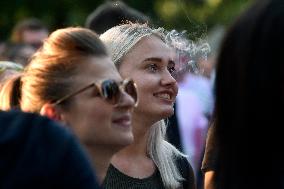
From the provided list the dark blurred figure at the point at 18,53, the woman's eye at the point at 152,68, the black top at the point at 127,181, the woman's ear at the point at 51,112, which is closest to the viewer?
the woman's ear at the point at 51,112

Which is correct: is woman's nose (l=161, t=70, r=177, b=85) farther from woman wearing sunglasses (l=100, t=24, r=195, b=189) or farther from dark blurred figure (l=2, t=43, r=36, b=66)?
dark blurred figure (l=2, t=43, r=36, b=66)

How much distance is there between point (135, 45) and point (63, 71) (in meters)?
1.28

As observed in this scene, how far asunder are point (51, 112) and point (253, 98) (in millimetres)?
1291

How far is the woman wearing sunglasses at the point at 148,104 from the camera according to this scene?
17.4ft

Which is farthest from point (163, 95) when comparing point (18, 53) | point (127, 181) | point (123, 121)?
point (18, 53)

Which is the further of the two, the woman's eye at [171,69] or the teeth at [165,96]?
the woman's eye at [171,69]

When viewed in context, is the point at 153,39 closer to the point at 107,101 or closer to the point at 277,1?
the point at 107,101

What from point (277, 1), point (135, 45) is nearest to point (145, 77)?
point (135, 45)

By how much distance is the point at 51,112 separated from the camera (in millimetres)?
4152

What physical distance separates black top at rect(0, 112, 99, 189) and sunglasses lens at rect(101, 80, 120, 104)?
43.3 inches

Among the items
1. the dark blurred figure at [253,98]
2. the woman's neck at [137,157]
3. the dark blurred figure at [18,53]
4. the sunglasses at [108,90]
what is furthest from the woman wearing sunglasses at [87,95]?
the dark blurred figure at [18,53]

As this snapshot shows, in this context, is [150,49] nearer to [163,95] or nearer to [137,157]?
[163,95]

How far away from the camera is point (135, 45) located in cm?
546

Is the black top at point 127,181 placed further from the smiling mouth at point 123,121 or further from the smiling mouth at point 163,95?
the smiling mouth at point 123,121
